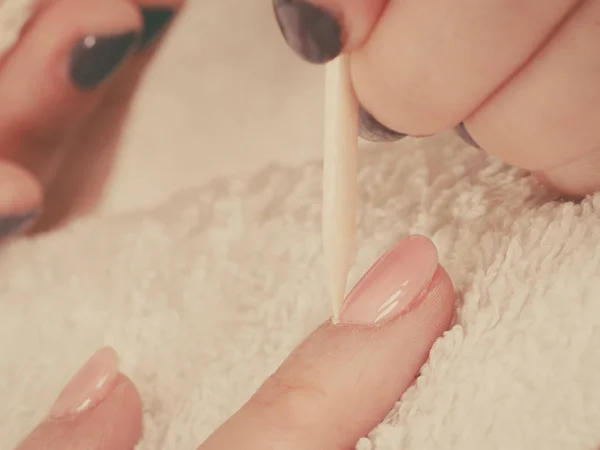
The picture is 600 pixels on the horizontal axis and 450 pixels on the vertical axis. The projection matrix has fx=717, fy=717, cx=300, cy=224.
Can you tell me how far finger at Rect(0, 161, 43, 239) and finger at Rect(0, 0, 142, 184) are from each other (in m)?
0.03

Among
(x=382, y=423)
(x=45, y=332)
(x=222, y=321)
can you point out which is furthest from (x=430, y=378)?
(x=45, y=332)

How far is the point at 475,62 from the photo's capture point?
21 cm

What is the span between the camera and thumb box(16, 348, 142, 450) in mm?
345

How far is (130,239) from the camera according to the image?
419 mm

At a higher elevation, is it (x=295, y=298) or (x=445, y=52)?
(x=445, y=52)

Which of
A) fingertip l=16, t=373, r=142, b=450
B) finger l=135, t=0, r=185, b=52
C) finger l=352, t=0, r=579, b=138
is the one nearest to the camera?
finger l=352, t=0, r=579, b=138

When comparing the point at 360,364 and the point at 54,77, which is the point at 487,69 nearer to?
the point at 360,364

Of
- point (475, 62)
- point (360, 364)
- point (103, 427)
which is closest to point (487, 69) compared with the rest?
point (475, 62)

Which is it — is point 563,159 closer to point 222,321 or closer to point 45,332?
point 222,321

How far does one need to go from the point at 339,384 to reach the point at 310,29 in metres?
0.15

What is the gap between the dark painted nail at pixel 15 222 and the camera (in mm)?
430

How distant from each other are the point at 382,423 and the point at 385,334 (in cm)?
4

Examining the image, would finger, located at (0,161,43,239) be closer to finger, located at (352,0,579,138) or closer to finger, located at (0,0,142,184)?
finger, located at (0,0,142,184)

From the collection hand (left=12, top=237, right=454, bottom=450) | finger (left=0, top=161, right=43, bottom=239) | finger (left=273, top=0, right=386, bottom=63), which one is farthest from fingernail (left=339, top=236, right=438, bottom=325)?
finger (left=0, top=161, right=43, bottom=239)
